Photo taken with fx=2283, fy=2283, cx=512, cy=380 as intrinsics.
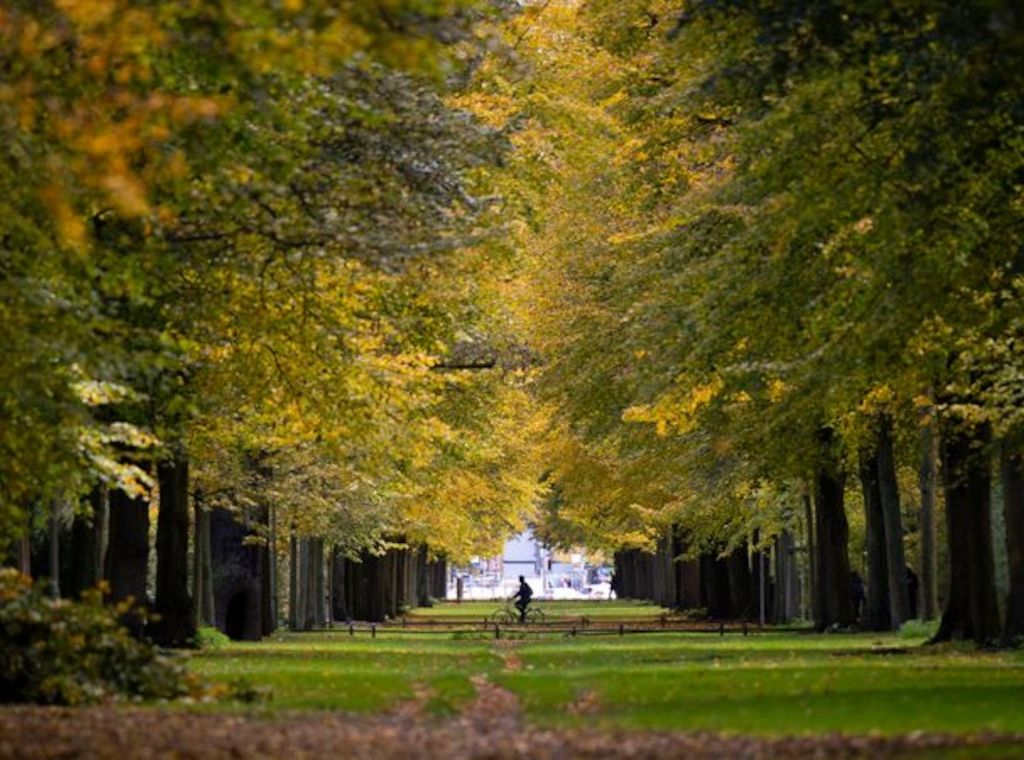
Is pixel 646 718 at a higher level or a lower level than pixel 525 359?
lower

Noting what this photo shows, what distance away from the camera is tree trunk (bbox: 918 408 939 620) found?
1649 inches

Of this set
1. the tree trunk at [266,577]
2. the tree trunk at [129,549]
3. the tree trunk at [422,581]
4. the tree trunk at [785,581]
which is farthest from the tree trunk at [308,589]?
the tree trunk at [422,581]

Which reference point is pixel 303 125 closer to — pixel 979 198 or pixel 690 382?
pixel 979 198

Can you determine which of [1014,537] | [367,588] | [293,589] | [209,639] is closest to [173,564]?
[209,639]

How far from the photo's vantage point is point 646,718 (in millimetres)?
18312

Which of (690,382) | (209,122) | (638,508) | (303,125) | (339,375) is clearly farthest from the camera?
(638,508)

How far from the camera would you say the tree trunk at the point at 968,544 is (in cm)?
3249

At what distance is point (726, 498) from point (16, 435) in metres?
31.5

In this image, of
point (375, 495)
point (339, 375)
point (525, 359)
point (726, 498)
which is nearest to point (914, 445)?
point (726, 498)

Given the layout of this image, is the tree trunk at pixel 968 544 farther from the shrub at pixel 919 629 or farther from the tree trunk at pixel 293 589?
the tree trunk at pixel 293 589

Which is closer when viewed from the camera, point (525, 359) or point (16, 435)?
point (16, 435)

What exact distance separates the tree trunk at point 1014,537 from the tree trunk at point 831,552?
15876mm

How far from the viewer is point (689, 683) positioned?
22828 mm

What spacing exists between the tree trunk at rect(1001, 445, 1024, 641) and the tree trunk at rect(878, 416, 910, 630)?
1022 centimetres
